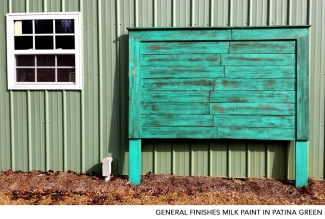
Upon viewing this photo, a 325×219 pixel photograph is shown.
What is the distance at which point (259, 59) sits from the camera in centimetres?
409

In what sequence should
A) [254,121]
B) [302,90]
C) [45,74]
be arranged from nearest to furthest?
[302,90]
[254,121]
[45,74]

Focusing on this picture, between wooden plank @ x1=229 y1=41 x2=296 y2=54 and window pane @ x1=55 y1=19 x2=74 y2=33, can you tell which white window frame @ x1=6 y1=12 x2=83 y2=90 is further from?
wooden plank @ x1=229 y1=41 x2=296 y2=54

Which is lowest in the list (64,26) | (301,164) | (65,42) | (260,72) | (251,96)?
(301,164)

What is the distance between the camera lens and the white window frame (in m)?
4.49

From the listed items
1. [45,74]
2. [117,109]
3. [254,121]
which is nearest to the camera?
[254,121]

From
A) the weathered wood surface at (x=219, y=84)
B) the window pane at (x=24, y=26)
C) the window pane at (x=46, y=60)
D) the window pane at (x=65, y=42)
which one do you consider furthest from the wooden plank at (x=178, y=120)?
A: the window pane at (x=24, y=26)

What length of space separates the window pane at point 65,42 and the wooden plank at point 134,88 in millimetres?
1001

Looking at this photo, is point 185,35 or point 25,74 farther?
point 25,74

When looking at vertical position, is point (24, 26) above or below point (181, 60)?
above

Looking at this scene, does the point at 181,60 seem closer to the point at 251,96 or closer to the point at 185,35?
the point at 185,35

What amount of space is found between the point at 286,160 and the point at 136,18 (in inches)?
116

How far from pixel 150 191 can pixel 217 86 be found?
1.65 m

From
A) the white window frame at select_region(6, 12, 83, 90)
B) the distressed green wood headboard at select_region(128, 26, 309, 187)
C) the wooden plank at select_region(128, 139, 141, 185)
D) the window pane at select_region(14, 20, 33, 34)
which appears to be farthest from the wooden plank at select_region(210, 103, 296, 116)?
the window pane at select_region(14, 20, 33, 34)

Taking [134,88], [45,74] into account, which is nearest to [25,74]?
[45,74]
